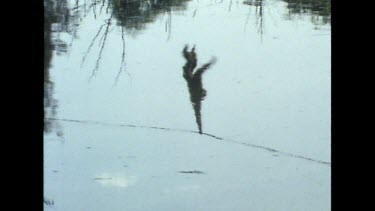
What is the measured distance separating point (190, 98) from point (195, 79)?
4cm

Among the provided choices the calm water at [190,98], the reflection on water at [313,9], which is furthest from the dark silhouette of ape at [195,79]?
the reflection on water at [313,9]

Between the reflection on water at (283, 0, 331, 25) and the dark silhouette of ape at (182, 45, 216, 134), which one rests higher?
the reflection on water at (283, 0, 331, 25)

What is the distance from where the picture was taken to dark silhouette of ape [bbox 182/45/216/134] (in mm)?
1109

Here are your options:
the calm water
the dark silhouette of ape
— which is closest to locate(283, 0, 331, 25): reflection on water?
the calm water

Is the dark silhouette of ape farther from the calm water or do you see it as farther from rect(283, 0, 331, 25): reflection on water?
rect(283, 0, 331, 25): reflection on water

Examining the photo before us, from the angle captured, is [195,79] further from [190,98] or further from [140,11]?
[140,11]

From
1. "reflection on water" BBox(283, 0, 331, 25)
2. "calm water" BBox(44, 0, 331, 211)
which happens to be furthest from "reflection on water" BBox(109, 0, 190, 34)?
"reflection on water" BBox(283, 0, 331, 25)

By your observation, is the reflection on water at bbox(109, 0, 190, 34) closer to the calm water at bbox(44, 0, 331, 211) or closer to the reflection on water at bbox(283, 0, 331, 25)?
the calm water at bbox(44, 0, 331, 211)

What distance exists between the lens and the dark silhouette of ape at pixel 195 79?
1109mm

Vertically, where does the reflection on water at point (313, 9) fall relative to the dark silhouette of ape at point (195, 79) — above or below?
above

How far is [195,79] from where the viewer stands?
1.11 meters

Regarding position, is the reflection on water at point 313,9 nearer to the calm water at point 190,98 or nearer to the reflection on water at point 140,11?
the calm water at point 190,98

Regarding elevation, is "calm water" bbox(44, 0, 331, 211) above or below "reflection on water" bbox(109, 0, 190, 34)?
below
